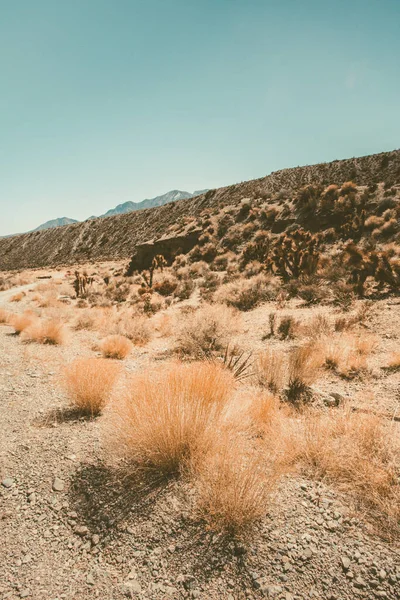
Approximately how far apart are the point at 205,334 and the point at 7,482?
5067mm

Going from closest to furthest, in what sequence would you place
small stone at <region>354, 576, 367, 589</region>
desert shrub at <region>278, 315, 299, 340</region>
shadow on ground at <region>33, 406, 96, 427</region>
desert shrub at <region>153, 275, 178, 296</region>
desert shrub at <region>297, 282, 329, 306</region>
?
small stone at <region>354, 576, 367, 589</region>, shadow on ground at <region>33, 406, 96, 427</region>, desert shrub at <region>278, 315, 299, 340</region>, desert shrub at <region>297, 282, 329, 306</region>, desert shrub at <region>153, 275, 178, 296</region>

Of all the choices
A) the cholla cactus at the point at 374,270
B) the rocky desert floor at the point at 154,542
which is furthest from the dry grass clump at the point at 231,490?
the cholla cactus at the point at 374,270

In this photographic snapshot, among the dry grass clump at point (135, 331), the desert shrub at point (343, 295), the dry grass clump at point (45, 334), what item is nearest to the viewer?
the dry grass clump at point (45, 334)

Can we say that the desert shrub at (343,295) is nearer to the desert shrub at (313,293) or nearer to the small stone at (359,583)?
the desert shrub at (313,293)

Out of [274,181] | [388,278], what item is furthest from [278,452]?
[274,181]

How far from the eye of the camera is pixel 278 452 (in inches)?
116

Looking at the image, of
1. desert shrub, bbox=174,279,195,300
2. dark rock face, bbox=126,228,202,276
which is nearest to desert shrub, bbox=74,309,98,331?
desert shrub, bbox=174,279,195,300

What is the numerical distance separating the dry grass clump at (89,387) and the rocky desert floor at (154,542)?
2.19 ft

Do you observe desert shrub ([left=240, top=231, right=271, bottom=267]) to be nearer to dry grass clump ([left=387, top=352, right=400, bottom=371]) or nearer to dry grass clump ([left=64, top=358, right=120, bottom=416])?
dry grass clump ([left=387, top=352, right=400, bottom=371])

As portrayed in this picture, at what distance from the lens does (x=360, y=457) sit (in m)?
2.66

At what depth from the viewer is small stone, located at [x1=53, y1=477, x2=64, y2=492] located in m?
2.74

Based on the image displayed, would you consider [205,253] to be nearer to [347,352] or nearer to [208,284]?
[208,284]

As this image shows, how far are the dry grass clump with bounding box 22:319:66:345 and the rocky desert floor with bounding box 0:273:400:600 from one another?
514cm

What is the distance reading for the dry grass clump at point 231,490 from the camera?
222cm
